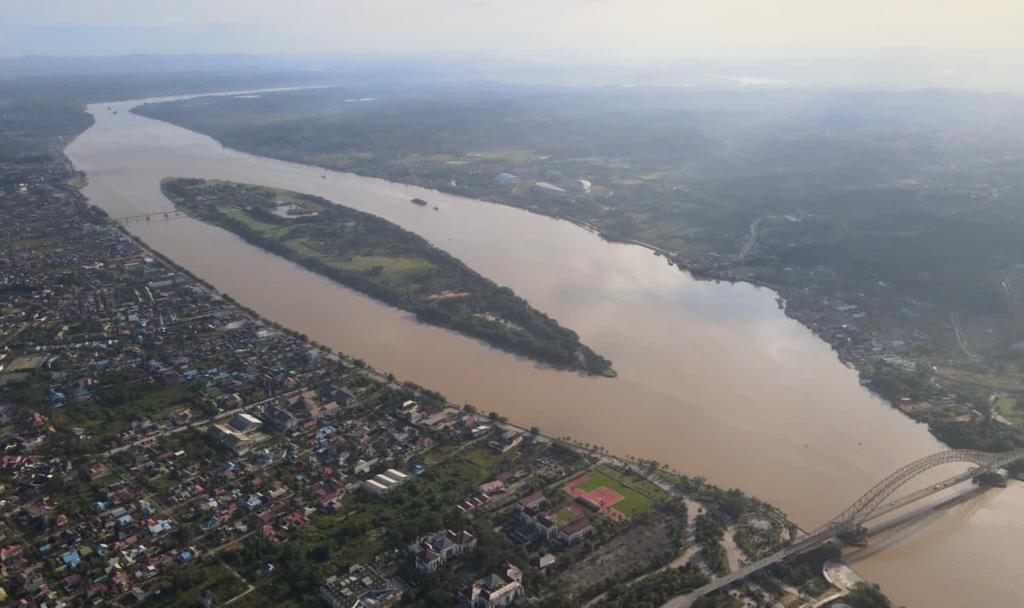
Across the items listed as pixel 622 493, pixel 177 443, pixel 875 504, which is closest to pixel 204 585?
pixel 177 443

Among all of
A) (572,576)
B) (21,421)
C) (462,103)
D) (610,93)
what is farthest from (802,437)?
(610,93)

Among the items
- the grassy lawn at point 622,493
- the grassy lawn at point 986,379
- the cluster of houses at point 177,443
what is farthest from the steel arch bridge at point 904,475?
the cluster of houses at point 177,443

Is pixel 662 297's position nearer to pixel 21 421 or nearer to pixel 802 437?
pixel 802 437

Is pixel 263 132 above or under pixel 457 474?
above

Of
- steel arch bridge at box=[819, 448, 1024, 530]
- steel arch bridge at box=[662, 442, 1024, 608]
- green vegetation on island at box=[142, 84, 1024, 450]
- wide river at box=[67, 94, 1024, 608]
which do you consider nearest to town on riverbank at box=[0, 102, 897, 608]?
steel arch bridge at box=[662, 442, 1024, 608]

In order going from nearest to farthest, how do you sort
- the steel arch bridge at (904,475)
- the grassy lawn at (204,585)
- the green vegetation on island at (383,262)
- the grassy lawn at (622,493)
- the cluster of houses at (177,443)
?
1. the grassy lawn at (204,585)
2. the cluster of houses at (177,443)
3. the steel arch bridge at (904,475)
4. the grassy lawn at (622,493)
5. the green vegetation on island at (383,262)

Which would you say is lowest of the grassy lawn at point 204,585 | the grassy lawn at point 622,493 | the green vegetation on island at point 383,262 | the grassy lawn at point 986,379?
the grassy lawn at point 204,585

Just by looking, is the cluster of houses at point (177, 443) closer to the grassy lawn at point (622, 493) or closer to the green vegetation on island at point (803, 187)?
the grassy lawn at point (622, 493)
